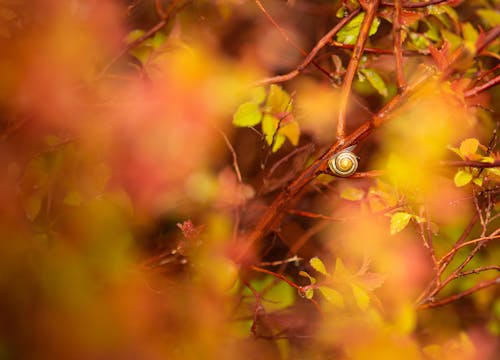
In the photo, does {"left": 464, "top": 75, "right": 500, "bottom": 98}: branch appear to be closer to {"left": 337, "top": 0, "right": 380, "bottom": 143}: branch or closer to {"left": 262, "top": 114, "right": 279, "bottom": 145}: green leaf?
{"left": 337, "top": 0, "right": 380, "bottom": 143}: branch

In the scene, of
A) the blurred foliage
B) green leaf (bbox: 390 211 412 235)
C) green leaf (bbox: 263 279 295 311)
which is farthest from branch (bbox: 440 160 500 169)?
green leaf (bbox: 263 279 295 311)

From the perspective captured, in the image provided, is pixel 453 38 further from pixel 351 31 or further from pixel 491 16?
pixel 351 31

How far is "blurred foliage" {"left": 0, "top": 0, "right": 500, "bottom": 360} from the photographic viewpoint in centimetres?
73

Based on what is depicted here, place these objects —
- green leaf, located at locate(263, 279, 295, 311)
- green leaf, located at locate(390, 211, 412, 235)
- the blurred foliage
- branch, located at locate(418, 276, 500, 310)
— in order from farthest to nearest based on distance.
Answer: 1. green leaf, located at locate(263, 279, 295, 311)
2. branch, located at locate(418, 276, 500, 310)
3. green leaf, located at locate(390, 211, 412, 235)
4. the blurred foliage

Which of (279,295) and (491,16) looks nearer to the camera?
(491,16)

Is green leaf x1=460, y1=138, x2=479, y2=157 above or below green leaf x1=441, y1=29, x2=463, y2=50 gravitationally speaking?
below

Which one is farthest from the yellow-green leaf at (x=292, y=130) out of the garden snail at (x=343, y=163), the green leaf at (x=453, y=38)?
the green leaf at (x=453, y=38)

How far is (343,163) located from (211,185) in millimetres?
450

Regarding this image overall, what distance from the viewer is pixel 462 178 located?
2.73 ft

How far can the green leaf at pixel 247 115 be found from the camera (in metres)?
1.00

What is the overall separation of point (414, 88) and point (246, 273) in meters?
0.60

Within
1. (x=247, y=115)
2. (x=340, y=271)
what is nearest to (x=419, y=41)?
(x=247, y=115)

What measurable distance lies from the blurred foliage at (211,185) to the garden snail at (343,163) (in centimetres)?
10

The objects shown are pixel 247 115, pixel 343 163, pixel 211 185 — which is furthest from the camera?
pixel 211 185
